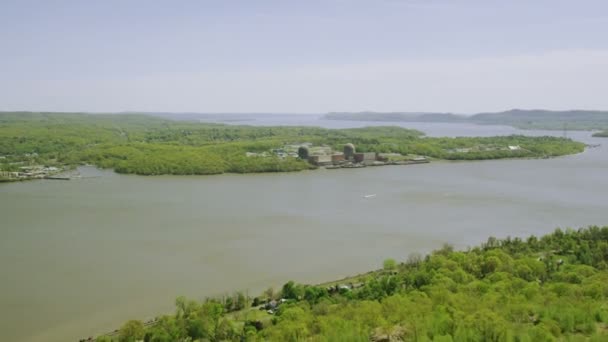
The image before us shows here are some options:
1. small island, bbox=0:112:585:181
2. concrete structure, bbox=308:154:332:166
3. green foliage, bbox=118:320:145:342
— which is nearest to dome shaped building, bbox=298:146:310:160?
small island, bbox=0:112:585:181

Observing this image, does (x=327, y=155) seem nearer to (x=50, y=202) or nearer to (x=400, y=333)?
(x=50, y=202)

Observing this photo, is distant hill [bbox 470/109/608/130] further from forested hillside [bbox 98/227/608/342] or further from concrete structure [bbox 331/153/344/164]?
forested hillside [bbox 98/227/608/342]

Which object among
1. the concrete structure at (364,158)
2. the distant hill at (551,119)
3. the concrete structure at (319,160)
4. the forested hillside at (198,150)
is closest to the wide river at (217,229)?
the forested hillside at (198,150)

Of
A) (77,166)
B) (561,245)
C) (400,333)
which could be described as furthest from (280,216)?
(77,166)

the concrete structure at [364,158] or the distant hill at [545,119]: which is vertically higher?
the distant hill at [545,119]

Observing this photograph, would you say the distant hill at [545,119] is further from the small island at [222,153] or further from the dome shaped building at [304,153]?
the dome shaped building at [304,153]

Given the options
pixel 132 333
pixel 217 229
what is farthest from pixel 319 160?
pixel 132 333
